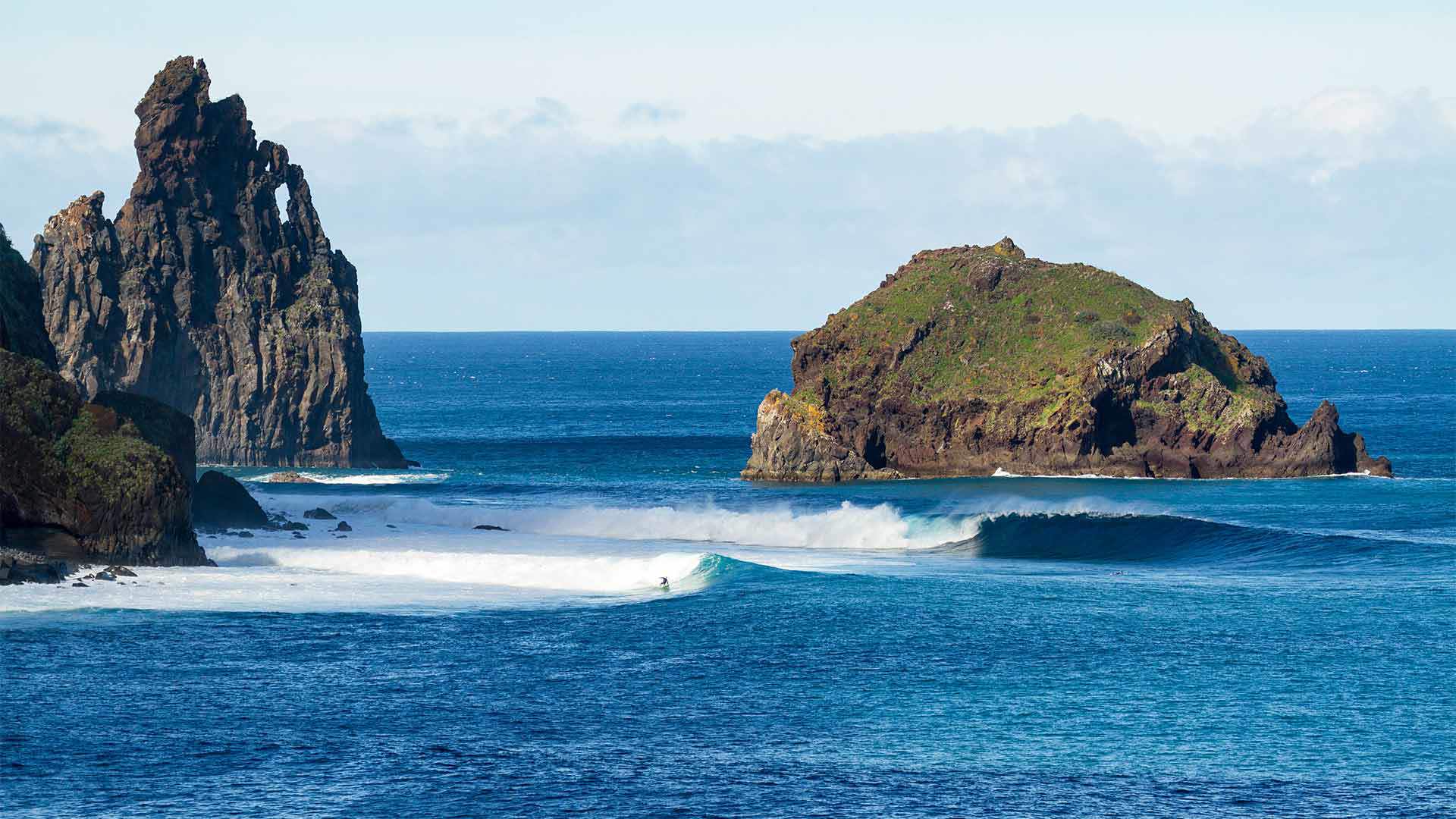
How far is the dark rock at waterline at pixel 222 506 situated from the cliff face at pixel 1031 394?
113 feet

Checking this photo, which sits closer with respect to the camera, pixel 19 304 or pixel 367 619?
pixel 367 619

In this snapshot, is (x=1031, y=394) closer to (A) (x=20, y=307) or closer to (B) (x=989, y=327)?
(B) (x=989, y=327)

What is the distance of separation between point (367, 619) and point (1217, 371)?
6503 cm

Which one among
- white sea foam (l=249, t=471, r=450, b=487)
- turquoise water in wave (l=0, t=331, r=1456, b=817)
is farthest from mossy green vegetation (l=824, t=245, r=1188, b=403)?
white sea foam (l=249, t=471, r=450, b=487)

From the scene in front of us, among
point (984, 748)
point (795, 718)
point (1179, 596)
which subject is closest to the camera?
point (984, 748)

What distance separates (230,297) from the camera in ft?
362

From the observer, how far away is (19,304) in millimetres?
66812

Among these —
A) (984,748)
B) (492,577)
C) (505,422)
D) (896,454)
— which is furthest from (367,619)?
(505,422)

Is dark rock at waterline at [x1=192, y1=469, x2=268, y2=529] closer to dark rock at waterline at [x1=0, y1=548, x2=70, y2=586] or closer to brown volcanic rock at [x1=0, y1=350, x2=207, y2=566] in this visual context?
brown volcanic rock at [x1=0, y1=350, x2=207, y2=566]

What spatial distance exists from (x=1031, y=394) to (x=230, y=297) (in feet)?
168

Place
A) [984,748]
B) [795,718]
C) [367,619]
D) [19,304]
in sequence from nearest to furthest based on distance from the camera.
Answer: [984,748] < [795,718] < [367,619] < [19,304]

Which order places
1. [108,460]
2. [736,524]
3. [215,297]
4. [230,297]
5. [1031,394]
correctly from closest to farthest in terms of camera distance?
[108,460]
[736,524]
[1031,394]
[230,297]
[215,297]

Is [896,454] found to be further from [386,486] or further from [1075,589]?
[1075,589]

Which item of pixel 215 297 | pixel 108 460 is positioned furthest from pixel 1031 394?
pixel 108 460
